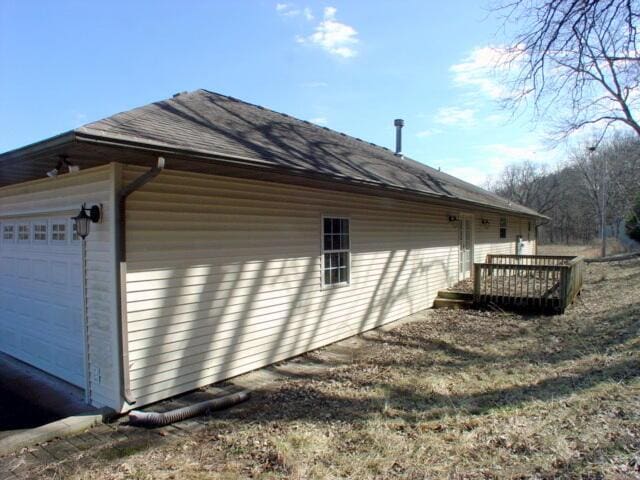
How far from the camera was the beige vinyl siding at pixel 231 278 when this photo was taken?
4695 mm

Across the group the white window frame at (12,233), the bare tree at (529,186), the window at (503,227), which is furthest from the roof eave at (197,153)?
the bare tree at (529,186)

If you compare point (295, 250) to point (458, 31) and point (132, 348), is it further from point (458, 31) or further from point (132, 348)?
point (458, 31)

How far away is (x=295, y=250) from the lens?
22.0ft

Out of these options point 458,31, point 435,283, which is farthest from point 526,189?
point 458,31

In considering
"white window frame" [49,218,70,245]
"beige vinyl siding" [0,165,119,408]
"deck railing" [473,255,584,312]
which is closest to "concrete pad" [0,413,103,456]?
"beige vinyl siding" [0,165,119,408]

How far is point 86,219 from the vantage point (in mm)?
4648

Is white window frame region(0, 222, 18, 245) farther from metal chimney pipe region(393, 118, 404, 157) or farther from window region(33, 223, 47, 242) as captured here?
metal chimney pipe region(393, 118, 404, 157)

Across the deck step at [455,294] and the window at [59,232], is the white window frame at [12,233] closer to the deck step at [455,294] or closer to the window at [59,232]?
the window at [59,232]

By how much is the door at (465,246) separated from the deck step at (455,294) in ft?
6.41

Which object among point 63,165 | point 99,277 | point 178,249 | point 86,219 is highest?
point 63,165

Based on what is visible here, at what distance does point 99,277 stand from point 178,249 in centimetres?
88

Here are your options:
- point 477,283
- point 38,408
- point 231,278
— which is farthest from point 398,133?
point 38,408

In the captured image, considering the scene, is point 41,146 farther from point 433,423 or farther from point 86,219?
point 433,423

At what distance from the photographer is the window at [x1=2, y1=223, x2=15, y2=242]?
6.55 metres
